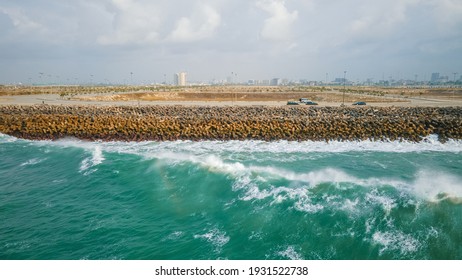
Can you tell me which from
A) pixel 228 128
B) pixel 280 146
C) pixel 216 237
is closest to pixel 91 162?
pixel 216 237

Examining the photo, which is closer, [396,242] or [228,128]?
[396,242]

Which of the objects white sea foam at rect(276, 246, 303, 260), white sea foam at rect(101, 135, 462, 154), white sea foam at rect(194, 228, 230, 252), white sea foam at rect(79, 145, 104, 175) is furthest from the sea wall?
white sea foam at rect(276, 246, 303, 260)

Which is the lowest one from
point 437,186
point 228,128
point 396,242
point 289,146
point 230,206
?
point 396,242

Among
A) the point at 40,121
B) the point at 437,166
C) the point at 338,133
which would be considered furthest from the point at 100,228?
the point at 40,121

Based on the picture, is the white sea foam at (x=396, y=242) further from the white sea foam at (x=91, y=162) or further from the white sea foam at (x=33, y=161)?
the white sea foam at (x=33, y=161)

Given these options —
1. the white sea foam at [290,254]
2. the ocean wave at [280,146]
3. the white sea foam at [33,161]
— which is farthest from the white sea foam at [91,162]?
the white sea foam at [290,254]

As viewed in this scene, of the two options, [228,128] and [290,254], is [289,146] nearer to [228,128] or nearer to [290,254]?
[228,128]

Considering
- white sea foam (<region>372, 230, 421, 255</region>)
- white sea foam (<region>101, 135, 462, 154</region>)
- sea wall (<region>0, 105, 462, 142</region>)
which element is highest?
sea wall (<region>0, 105, 462, 142</region>)

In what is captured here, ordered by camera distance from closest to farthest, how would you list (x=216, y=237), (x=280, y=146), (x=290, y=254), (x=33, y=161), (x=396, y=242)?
1. (x=290, y=254)
2. (x=396, y=242)
3. (x=216, y=237)
4. (x=33, y=161)
5. (x=280, y=146)

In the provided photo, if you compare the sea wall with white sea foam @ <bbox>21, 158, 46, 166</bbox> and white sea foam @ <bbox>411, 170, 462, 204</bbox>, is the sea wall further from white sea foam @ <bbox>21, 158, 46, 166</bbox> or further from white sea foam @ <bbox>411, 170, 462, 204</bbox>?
white sea foam @ <bbox>411, 170, 462, 204</bbox>
